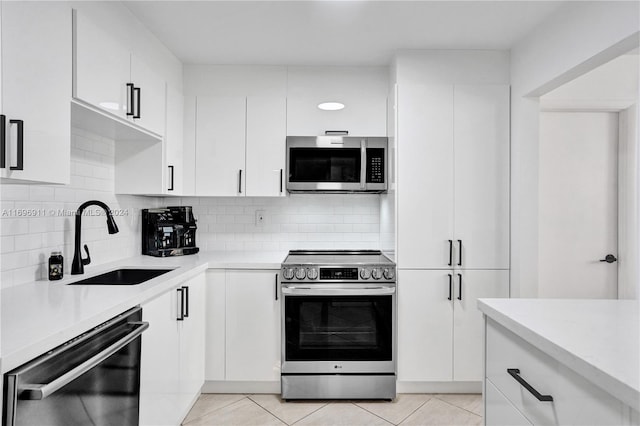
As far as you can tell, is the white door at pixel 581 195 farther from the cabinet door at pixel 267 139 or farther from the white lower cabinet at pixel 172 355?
the white lower cabinet at pixel 172 355

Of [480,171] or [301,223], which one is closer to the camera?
[480,171]

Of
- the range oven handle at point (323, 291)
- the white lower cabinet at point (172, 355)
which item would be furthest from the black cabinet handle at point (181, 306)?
the range oven handle at point (323, 291)

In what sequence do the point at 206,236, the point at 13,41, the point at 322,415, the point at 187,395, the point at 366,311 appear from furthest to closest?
the point at 206,236 < the point at 366,311 < the point at 322,415 < the point at 187,395 < the point at 13,41

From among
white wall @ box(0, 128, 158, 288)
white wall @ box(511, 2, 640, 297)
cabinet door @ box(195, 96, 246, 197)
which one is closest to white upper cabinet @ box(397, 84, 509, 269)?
white wall @ box(511, 2, 640, 297)

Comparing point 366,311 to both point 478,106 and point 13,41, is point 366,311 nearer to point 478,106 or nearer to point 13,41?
point 478,106

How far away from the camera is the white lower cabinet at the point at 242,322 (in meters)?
2.71

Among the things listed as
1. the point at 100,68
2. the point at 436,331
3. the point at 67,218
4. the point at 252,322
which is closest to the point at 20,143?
the point at 100,68

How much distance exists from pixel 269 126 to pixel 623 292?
9.72 ft

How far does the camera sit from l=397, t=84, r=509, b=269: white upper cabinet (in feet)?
9.06

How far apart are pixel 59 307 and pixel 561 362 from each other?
5.15 feet

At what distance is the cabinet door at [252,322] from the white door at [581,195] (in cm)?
211

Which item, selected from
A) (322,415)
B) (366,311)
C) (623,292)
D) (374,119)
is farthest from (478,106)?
(322,415)

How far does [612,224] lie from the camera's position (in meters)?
3.08

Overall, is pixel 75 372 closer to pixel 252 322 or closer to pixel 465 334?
pixel 252 322
